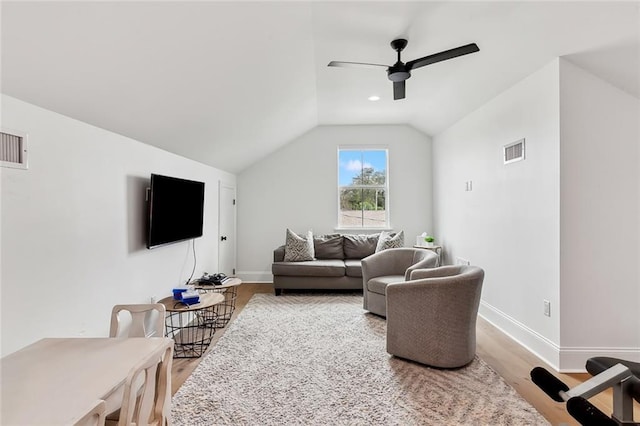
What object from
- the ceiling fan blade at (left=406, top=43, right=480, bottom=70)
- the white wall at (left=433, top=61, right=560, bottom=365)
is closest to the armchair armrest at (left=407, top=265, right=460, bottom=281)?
the white wall at (left=433, top=61, right=560, bottom=365)

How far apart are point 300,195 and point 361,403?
4.13 m

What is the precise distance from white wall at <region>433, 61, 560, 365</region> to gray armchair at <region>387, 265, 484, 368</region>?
0.66m

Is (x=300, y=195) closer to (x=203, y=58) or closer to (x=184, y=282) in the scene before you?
(x=184, y=282)

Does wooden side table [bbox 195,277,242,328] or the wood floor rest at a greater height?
wooden side table [bbox 195,277,242,328]

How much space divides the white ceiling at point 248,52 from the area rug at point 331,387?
6.69 ft

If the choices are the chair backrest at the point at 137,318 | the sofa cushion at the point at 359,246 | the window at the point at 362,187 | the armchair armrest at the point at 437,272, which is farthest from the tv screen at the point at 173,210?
the window at the point at 362,187

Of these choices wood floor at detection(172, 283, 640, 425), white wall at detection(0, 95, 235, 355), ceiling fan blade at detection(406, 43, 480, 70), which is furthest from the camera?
ceiling fan blade at detection(406, 43, 480, 70)

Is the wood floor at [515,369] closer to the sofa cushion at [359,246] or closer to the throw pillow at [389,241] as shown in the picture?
the throw pillow at [389,241]

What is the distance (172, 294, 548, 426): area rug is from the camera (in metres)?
2.07

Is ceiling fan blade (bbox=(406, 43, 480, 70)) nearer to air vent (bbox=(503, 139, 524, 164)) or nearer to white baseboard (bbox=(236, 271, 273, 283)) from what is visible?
air vent (bbox=(503, 139, 524, 164))

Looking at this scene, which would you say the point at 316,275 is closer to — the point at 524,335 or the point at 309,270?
the point at 309,270

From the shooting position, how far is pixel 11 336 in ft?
5.57

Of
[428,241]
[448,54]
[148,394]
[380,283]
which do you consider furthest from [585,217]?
[148,394]

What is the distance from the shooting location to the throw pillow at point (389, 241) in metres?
5.22
